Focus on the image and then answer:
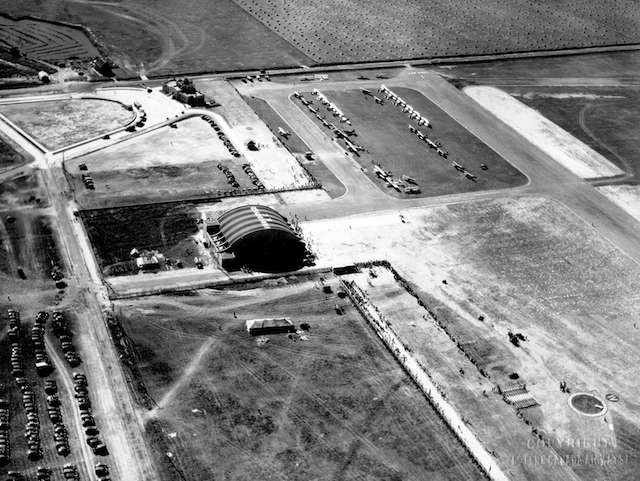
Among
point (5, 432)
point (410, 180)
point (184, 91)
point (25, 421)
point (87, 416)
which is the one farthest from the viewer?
point (184, 91)

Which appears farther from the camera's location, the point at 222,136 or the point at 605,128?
the point at 605,128

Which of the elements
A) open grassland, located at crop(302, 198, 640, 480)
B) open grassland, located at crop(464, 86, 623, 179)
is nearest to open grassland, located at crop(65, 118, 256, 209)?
open grassland, located at crop(302, 198, 640, 480)

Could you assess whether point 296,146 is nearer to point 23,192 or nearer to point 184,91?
point 184,91

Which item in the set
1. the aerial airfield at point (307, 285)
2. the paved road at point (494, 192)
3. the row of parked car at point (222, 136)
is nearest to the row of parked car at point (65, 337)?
the aerial airfield at point (307, 285)

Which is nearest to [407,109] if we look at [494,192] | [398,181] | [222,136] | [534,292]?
[398,181]

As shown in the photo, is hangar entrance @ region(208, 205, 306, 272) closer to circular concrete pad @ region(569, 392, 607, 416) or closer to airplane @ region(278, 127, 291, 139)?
airplane @ region(278, 127, 291, 139)

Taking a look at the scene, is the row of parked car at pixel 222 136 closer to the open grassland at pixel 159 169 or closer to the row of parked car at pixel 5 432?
the open grassland at pixel 159 169
